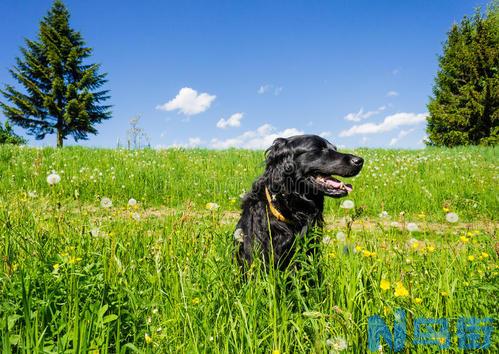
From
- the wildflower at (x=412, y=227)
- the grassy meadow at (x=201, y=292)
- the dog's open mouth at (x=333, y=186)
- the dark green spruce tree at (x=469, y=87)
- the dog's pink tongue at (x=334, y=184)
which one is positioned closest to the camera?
the grassy meadow at (x=201, y=292)

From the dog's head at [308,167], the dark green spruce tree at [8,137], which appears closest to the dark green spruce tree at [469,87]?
the dog's head at [308,167]

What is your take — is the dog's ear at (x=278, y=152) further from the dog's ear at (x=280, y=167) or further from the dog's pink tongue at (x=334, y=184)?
the dog's pink tongue at (x=334, y=184)

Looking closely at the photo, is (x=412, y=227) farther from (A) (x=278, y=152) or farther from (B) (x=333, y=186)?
(A) (x=278, y=152)

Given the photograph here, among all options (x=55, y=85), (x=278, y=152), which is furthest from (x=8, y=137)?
(x=278, y=152)

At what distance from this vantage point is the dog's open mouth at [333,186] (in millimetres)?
3711

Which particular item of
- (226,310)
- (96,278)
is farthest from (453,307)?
(96,278)

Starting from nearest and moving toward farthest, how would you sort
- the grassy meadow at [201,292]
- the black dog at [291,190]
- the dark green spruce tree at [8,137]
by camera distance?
1. the grassy meadow at [201,292]
2. the black dog at [291,190]
3. the dark green spruce tree at [8,137]

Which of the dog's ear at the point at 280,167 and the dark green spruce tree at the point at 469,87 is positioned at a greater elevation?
the dark green spruce tree at the point at 469,87

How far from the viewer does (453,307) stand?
2.19 metres

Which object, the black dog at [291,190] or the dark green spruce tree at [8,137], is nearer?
the black dog at [291,190]

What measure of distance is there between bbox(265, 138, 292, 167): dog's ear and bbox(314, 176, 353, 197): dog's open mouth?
47 centimetres

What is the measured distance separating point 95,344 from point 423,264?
244 centimetres

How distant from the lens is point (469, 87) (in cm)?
3456

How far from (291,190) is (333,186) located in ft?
1.65
